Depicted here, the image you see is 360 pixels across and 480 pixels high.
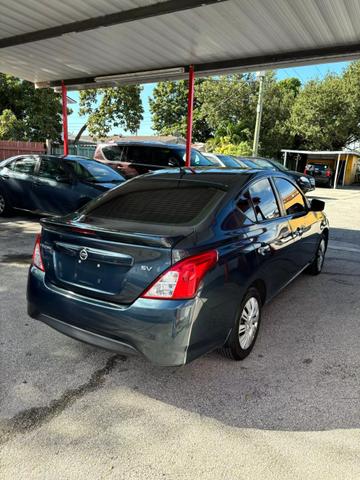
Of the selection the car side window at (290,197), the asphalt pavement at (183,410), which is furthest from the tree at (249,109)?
the asphalt pavement at (183,410)

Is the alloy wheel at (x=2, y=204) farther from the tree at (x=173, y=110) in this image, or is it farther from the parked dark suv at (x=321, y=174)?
the tree at (x=173, y=110)

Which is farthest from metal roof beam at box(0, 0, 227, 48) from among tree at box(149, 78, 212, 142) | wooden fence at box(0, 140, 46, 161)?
tree at box(149, 78, 212, 142)

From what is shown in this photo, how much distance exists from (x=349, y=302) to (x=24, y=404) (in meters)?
3.77

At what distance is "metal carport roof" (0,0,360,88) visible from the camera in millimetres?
5840

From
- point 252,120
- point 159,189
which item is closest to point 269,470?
point 159,189

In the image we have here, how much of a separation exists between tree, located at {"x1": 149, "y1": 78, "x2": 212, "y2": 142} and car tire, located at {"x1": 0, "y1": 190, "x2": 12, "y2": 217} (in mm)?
32419

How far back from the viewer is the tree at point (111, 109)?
24.7 meters

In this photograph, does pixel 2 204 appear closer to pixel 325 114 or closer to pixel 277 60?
pixel 277 60

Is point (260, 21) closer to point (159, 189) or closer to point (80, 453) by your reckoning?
point (159, 189)

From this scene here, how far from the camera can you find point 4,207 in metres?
8.99

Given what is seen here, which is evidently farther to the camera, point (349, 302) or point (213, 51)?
point (213, 51)

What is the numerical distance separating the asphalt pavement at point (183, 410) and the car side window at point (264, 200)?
3.77 feet

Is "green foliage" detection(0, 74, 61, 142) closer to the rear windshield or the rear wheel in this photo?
the rear wheel

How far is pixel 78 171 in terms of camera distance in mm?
8055
